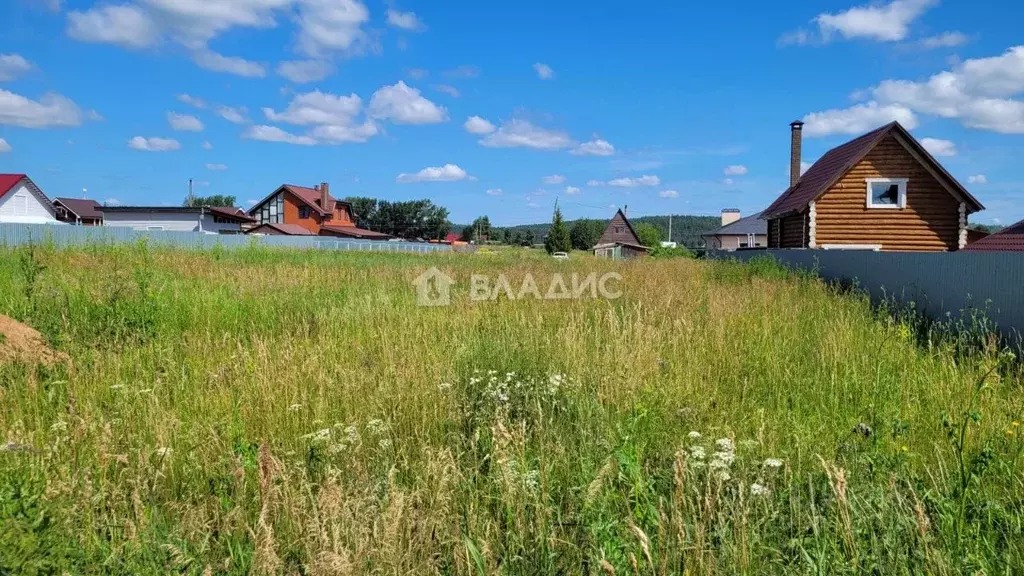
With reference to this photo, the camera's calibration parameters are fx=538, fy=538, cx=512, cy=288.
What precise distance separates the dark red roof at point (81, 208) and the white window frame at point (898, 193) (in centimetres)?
6330

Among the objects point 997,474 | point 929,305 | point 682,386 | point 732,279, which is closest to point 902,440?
point 997,474

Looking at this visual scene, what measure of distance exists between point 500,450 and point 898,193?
2358 centimetres

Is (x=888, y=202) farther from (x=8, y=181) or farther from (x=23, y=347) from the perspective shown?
(x=8, y=181)

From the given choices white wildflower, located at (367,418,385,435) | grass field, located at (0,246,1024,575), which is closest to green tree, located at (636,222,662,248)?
grass field, located at (0,246,1024,575)

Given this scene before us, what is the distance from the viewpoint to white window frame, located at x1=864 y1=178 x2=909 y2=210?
20.2 meters

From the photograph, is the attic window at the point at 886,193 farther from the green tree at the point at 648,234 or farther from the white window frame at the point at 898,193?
the green tree at the point at 648,234

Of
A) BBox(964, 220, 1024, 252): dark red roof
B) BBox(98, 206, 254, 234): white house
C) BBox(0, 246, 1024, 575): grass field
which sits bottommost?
BBox(0, 246, 1024, 575): grass field

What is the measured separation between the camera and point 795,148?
28.3 m

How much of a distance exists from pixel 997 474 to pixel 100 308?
8.23m

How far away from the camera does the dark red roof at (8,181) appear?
3922 cm

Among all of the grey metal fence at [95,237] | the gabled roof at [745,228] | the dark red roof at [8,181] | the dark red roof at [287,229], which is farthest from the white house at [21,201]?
the gabled roof at [745,228]

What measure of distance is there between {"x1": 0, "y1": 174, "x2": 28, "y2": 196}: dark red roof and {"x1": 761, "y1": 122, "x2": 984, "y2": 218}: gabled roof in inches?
2019

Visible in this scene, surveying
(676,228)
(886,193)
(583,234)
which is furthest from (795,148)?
(676,228)

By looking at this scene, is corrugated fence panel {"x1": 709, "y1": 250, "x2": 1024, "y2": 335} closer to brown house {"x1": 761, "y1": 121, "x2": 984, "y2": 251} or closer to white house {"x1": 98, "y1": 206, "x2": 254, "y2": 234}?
brown house {"x1": 761, "y1": 121, "x2": 984, "y2": 251}
